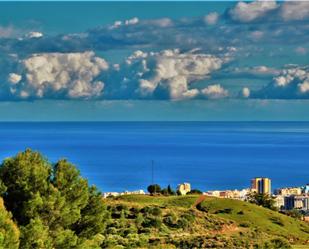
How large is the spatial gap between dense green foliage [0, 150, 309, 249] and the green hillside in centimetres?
4

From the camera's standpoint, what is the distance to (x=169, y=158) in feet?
464

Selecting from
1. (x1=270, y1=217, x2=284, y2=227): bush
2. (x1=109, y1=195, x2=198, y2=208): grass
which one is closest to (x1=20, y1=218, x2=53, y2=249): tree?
(x1=109, y1=195, x2=198, y2=208): grass

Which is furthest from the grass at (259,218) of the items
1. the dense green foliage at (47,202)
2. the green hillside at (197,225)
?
the dense green foliage at (47,202)

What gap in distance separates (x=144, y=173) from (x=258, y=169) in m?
26.6

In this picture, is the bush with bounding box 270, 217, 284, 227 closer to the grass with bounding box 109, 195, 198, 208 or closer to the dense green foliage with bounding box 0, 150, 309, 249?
the dense green foliage with bounding box 0, 150, 309, 249

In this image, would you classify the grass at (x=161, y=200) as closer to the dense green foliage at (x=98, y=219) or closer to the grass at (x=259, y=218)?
the dense green foliage at (x=98, y=219)

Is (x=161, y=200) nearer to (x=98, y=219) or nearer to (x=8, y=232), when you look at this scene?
(x=98, y=219)

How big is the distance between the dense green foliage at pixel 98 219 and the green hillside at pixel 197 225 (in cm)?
4

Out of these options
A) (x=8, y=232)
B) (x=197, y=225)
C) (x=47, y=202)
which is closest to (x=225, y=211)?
(x=197, y=225)

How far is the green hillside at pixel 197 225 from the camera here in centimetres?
2829

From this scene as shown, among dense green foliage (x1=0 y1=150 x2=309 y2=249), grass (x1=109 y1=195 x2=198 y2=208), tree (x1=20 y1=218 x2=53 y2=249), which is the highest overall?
grass (x1=109 y1=195 x2=198 y2=208)

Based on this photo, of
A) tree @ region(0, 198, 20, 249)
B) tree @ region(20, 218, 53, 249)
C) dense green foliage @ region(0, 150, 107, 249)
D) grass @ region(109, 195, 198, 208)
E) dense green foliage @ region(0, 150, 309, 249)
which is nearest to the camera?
tree @ region(0, 198, 20, 249)

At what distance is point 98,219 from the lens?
21344 millimetres

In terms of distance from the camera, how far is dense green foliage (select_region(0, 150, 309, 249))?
738 inches
